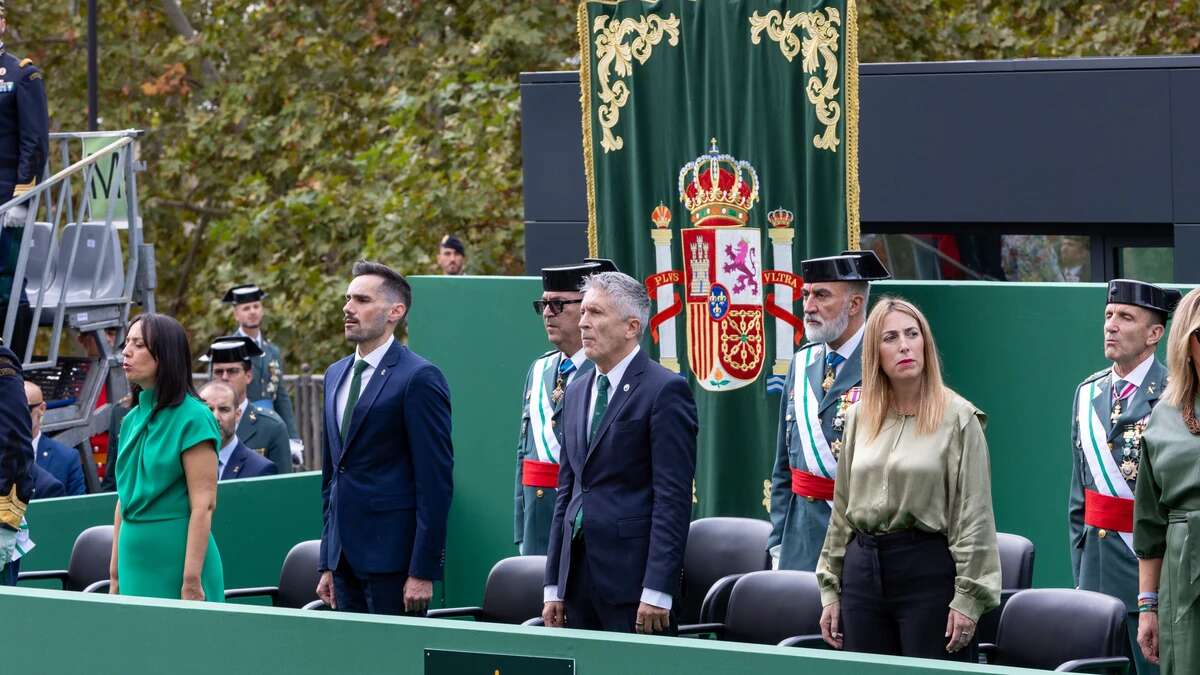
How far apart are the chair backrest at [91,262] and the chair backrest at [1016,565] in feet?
19.3

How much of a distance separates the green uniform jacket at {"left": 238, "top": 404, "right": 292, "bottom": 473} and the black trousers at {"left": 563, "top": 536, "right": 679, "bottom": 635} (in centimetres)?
407

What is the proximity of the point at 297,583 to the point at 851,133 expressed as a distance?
2705 mm

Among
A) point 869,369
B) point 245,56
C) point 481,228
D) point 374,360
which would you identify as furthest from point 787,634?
point 245,56

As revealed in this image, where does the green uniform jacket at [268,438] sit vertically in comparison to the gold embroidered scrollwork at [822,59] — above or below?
below

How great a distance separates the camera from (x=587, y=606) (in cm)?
627

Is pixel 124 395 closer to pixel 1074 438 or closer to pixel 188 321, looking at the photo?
pixel 1074 438

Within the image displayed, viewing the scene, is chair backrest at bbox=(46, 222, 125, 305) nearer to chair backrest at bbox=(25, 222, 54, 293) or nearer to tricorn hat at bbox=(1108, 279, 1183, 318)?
chair backrest at bbox=(25, 222, 54, 293)

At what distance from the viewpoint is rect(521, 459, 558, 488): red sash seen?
27.2ft

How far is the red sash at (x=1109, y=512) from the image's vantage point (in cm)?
664

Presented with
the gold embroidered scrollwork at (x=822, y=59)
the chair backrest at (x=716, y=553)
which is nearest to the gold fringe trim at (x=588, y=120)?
the gold embroidered scrollwork at (x=822, y=59)

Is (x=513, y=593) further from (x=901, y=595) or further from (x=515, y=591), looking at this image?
(x=901, y=595)

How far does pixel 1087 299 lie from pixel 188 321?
1388cm

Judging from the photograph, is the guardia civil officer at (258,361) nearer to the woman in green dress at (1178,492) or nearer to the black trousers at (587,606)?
the black trousers at (587,606)

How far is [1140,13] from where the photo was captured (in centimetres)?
1664
